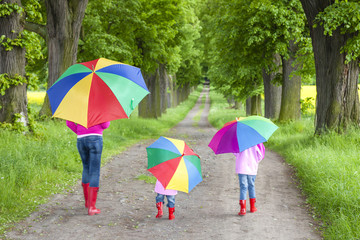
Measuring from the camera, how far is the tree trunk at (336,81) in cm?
1005

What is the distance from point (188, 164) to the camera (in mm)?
4793

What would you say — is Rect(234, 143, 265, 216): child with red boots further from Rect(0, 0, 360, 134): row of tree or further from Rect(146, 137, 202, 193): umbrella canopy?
Rect(0, 0, 360, 134): row of tree

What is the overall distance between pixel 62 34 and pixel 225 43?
7.83 meters

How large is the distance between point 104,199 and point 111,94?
93.2 inches

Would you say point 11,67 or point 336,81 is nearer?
point 11,67

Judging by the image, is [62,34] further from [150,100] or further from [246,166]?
[150,100]

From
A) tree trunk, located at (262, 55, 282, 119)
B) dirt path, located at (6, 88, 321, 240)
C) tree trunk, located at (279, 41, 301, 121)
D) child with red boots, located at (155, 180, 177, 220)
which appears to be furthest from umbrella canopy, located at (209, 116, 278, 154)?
tree trunk, located at (262, 55, 282, 119)

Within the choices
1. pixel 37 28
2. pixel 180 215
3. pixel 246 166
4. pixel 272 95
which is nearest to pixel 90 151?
pixel 180 215

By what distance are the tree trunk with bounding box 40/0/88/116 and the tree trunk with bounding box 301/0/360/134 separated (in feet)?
25.7

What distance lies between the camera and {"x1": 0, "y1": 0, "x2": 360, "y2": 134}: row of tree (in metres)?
9.20

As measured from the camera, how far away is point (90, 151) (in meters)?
5.21

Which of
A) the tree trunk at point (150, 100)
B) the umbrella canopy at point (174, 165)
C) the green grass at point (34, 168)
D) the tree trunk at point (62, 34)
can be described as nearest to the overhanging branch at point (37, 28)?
the tree trunk at point (62, 34)

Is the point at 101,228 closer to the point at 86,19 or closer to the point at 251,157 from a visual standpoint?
the point at 251,157

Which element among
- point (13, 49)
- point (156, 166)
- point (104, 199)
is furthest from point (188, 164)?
point (13, 49)
